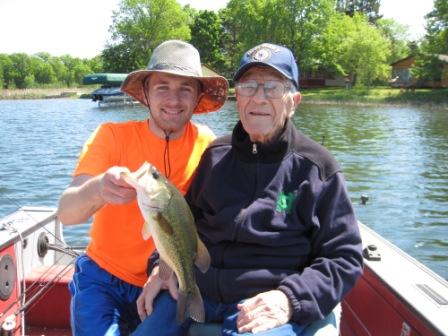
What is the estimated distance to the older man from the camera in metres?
2.55

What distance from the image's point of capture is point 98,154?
3.12 meters

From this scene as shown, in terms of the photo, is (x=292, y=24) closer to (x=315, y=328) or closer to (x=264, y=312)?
(x=315, y=328)

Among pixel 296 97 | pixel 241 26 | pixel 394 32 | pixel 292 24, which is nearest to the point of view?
pixel 296 97

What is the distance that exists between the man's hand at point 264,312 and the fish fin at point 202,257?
0.96 feet

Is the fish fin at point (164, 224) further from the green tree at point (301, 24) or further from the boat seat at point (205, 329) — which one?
the green tree at point (301, 24)

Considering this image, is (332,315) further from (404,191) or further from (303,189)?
(404,191)

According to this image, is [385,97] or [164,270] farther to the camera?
[385,97]

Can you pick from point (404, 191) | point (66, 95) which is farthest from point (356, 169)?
point (66, 95)

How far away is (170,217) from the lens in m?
2.49

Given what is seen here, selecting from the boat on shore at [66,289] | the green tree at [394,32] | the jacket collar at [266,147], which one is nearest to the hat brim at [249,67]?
the jacket collar at [266,147]

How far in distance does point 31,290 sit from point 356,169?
1442 centimetres

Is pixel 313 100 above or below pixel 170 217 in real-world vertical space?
below

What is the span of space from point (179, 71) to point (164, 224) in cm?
109

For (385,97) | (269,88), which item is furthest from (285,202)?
(385,97)
